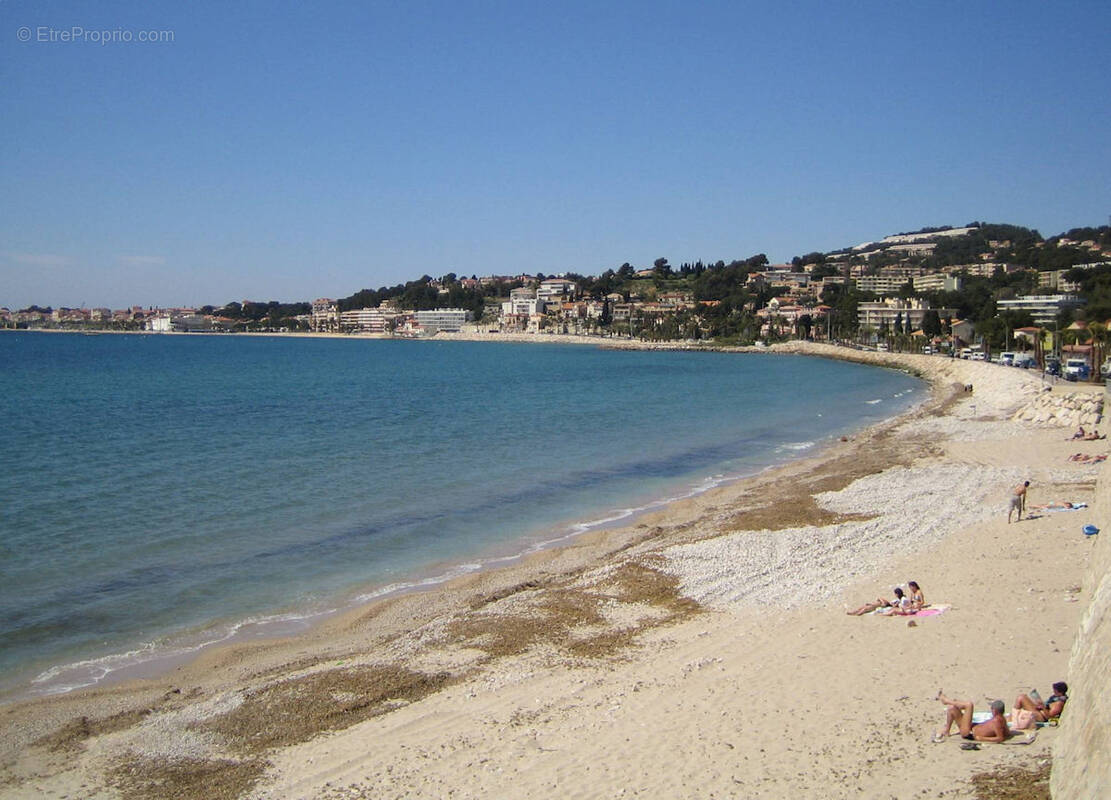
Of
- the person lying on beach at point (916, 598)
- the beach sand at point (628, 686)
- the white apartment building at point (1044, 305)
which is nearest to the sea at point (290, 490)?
the beach sand at point (628, 686)

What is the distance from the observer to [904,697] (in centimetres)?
802

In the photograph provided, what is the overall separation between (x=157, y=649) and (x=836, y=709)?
8258 millimetres

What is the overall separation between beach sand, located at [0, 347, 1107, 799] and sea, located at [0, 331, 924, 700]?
1.52 meters

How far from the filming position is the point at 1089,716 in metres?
4.65

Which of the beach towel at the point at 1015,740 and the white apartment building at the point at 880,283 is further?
the white apartment building at the point at 880,283

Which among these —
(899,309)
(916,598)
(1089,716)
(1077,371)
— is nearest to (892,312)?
(899,309)

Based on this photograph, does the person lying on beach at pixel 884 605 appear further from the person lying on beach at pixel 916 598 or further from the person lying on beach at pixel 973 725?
the person lying on beach at pixel 973 725

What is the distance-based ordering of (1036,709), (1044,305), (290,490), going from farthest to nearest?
(1044,305)
(290,490)
(1036,709)

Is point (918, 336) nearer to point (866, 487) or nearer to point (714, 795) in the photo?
point (866, 487)

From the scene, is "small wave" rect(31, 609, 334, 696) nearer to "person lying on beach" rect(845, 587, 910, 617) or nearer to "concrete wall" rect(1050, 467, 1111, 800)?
"person lying on beach" rect(845, 587, 910, 617)

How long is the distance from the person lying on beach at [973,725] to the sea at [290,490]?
27.0ft

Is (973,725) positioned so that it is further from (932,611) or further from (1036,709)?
(932,611)

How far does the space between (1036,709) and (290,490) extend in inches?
677

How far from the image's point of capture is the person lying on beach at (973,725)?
22.4 ft
